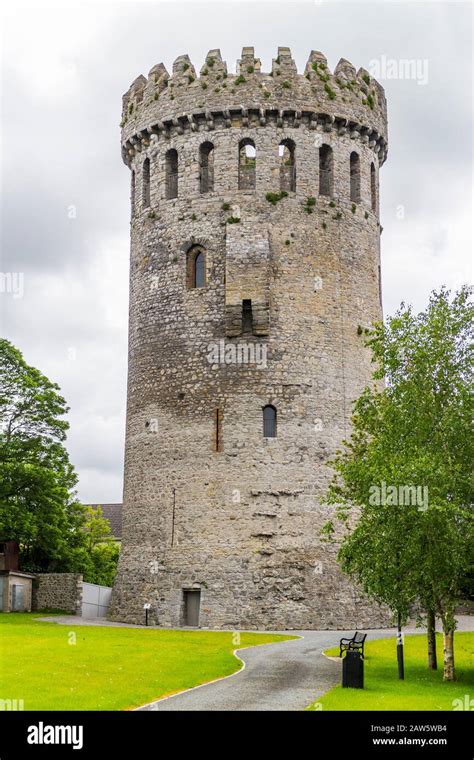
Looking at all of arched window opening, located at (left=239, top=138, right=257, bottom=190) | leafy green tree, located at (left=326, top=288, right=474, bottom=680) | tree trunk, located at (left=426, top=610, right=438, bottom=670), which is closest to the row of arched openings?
arched window opening, located at (left=239, top=138, right=257, bottom=190)

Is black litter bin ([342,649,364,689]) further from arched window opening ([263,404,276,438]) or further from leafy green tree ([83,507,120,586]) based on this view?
leafy green tree ([83,507,120,586])

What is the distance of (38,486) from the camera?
44.4 metres

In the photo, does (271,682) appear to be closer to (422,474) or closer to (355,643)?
(355,643)

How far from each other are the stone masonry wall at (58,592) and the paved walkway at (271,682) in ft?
48.5

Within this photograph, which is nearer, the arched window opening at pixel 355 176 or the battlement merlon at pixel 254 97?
the battlement merlon at pixel 254 97

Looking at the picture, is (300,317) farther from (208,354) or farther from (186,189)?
(186,189)

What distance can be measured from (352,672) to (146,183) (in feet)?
90.1

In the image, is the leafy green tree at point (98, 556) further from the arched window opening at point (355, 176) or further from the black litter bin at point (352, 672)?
the black litter bin at point (352, 672)

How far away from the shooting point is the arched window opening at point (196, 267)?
4050 centimetres

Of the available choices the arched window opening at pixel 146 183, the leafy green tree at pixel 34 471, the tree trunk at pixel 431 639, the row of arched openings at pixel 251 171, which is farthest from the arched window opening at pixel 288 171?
the tree trunk at pixel 431 639

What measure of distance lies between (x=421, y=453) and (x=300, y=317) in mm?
16210

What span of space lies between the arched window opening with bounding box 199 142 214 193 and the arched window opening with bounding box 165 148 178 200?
3.88 ft

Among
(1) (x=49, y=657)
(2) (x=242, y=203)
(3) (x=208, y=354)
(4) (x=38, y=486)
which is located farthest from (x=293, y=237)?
(1) (x=49, y=657)
